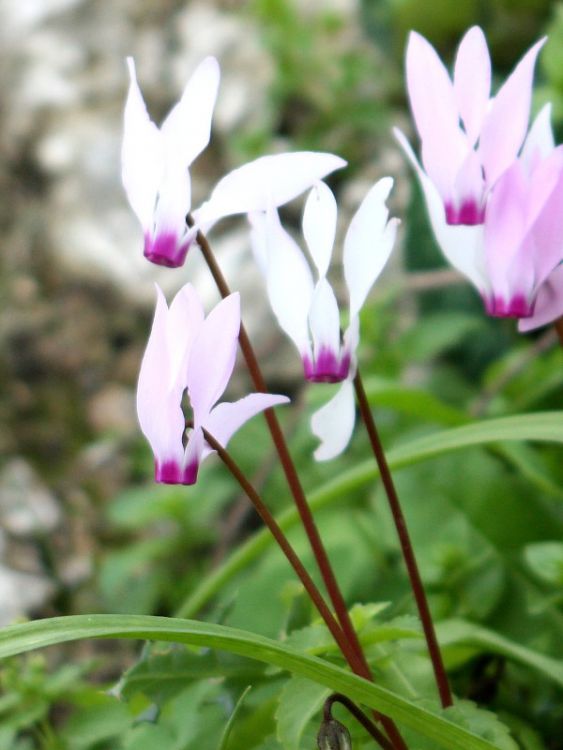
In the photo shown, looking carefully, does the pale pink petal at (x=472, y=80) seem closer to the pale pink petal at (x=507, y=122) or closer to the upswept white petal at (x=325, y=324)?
the pale pink petal at (x=507, y=122)

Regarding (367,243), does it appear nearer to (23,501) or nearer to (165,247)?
(165,247)

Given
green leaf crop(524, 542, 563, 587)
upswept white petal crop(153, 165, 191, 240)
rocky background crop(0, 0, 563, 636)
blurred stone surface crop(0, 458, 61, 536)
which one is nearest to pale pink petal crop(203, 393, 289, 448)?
upswept white petal crop(153, 165, 191, 240)

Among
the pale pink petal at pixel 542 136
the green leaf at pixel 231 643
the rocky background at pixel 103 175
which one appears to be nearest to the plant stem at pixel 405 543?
the green leaf at pixel 231 643

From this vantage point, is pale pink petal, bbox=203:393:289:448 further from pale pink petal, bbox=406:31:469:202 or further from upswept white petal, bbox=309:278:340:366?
pale pink petal, bbox=406:31:469:202

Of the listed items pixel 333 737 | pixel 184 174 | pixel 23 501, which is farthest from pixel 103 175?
pixel 333 737

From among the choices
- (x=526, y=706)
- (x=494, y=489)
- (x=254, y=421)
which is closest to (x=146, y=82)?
(x=254, y=421)

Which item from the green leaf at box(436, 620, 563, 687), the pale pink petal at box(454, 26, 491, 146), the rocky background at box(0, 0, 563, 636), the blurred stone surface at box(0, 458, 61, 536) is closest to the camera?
the pale pink petal at box(454, 26, 491, 146)

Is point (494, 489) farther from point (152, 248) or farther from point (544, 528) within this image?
point (152, 248)

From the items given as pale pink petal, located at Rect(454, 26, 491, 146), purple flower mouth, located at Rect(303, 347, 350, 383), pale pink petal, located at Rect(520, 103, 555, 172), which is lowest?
purple flower mouth, located at Rect(303, 347, 350, 383)
